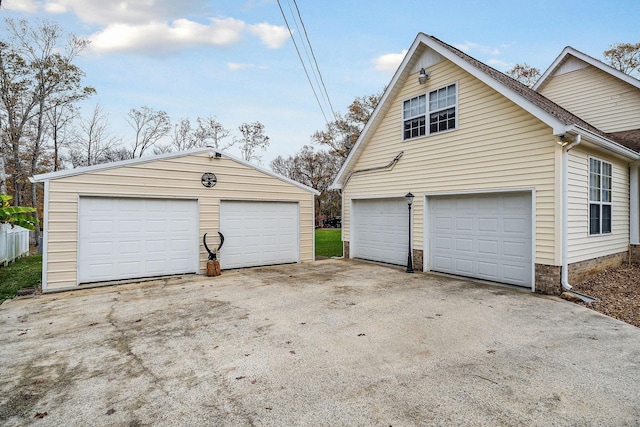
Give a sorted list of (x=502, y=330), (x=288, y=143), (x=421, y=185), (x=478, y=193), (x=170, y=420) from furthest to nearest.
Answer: (x=288, y=143) → (x=421, y=185) → (x=478, y=193) → (x=502, y=330) → (x=170, y=420)

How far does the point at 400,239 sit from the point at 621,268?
17.9 ft

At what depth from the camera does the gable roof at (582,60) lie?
9.34 meters

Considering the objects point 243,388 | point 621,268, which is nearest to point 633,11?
point 621,268

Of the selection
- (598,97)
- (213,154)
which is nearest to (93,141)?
(213,154)

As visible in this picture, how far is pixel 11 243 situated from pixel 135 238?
7295 millimetres

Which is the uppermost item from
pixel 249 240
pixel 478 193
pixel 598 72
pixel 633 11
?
pixel 633 11

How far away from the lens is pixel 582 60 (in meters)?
10.4

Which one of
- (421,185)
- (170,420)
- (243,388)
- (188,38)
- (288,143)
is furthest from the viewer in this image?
A: (288,143)

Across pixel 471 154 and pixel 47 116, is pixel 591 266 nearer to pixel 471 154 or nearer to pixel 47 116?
pixel 471 154

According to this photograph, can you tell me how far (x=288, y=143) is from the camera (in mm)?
30109

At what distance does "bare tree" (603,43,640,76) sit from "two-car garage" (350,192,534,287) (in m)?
16.6

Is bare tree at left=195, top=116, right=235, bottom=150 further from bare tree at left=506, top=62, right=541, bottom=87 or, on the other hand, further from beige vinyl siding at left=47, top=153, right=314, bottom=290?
bare tree at left=506, top=62, right=541, bottom=87

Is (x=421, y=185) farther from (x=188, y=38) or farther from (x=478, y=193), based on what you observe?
(x=188, y=38)

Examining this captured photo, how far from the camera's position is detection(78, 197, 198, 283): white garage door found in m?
7.39
